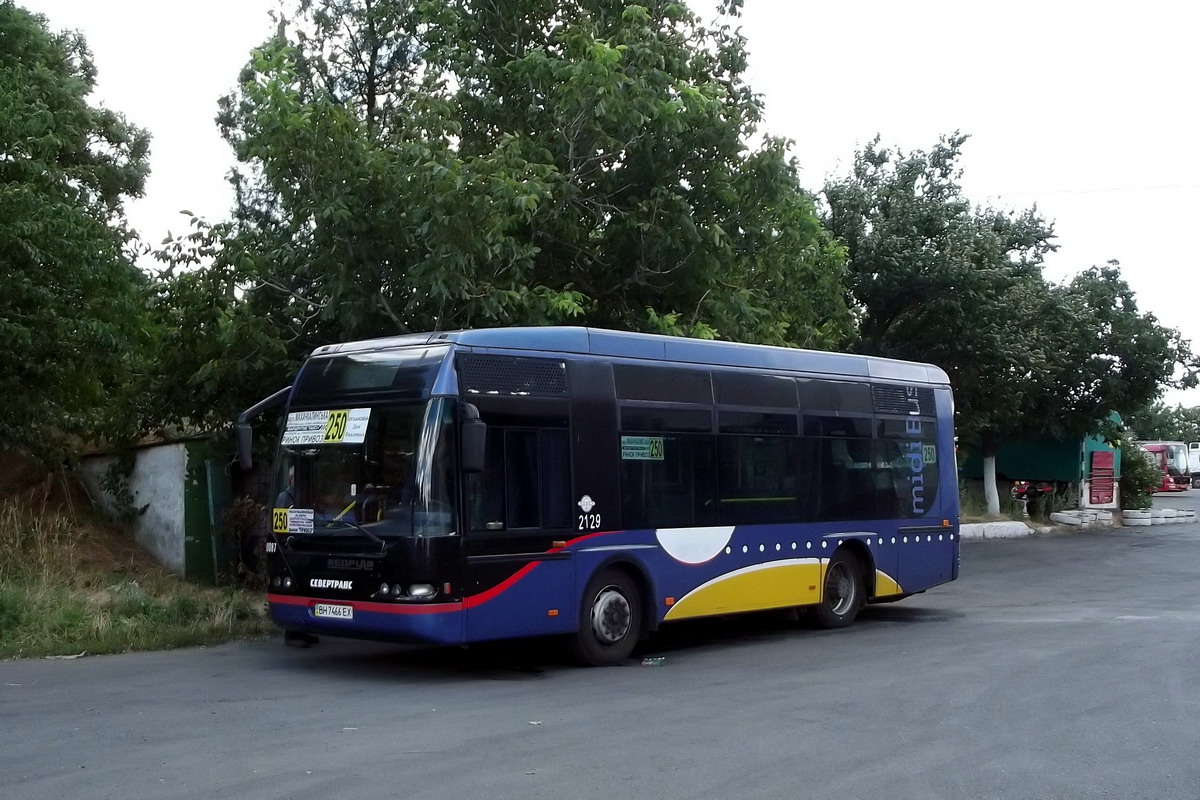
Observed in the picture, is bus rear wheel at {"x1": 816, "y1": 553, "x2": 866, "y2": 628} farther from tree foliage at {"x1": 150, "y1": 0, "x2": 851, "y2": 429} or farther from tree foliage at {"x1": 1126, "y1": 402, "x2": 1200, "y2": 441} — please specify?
tree foliage at {"x1": 1126, "y1": 402, "x2": 1200, "y2": 441}

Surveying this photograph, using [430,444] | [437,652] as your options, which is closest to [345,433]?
[430,444]

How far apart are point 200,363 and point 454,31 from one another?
532 centimetres

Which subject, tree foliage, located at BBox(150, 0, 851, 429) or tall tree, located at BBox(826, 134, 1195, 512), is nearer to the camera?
tree foliage, located at BBox(150, 0, 851, 429)

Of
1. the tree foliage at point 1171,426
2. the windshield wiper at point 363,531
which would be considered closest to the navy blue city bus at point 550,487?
the windshield wiper at point 363,531

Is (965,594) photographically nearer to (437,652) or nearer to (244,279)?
(437,652)

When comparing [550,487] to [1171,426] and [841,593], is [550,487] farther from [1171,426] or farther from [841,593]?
[1171,426]

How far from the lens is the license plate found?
10570 millimetres

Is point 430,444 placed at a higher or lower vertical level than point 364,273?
lower

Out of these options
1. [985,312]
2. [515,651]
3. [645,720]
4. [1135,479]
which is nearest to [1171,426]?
[1135,479]

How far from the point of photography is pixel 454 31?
1568 centimetres

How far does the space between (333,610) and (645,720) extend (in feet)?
11.1

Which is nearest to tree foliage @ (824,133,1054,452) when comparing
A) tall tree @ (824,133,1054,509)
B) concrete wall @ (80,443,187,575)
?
tall tree @ (824,133,1054,509)

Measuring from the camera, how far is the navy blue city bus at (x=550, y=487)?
33.9ft

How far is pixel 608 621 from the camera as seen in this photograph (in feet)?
37.7
